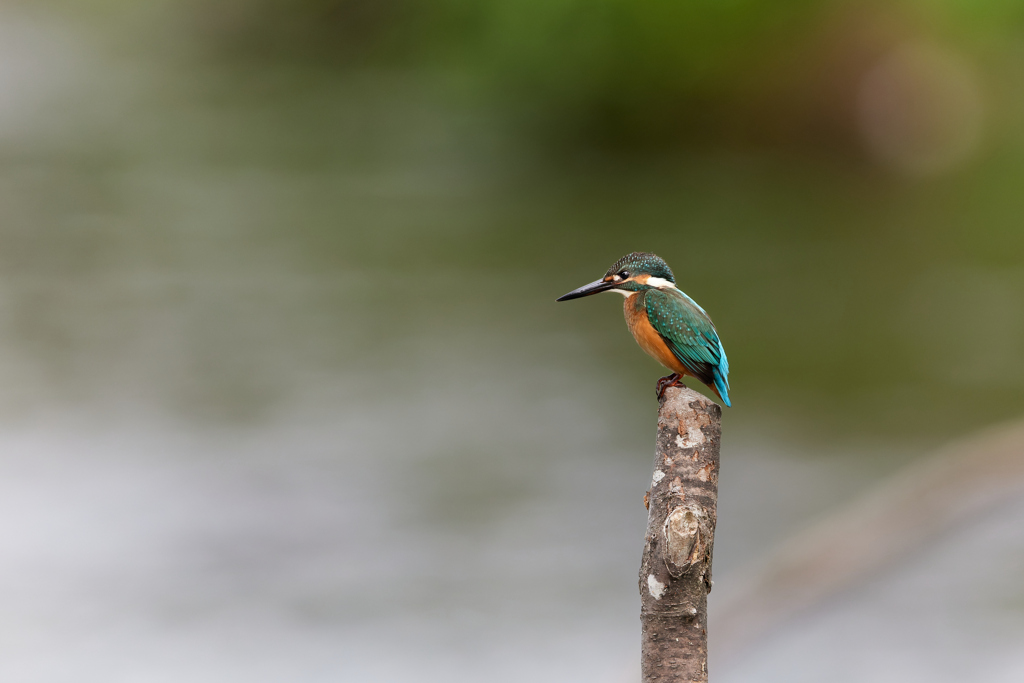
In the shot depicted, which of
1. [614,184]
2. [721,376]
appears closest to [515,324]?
[614,184]

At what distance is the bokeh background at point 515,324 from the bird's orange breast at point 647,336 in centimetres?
100

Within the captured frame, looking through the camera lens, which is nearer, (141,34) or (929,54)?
(929,54)

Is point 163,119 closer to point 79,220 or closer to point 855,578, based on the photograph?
point 79,220

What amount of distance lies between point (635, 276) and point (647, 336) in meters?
0.10

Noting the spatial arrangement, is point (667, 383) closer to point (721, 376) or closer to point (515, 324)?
point (721, 376)

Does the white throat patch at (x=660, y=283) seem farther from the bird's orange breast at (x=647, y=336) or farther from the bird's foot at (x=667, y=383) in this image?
the bird's foot at (x=667, y=383)

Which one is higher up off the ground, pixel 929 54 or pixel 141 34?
pixel 141 34

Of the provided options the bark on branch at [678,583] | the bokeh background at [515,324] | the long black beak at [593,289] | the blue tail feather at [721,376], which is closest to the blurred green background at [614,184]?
the bokeh background at [515,324]

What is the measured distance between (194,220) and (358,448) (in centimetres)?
750

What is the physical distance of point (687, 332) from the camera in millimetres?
1969

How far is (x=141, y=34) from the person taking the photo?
35062 mm

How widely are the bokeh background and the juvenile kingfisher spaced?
0.98m

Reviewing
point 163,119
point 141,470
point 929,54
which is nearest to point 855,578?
point 141,470

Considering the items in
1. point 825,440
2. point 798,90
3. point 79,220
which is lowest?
point 825,440
